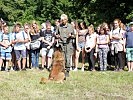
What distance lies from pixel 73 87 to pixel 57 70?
0.81 m

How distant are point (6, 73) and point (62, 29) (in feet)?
8.56

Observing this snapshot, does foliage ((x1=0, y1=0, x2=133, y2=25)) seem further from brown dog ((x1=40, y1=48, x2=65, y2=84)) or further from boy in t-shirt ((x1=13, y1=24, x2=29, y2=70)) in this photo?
brown dog ((x1=40, y1=48, x2=65, y2=84))

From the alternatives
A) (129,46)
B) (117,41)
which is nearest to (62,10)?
(117,41)

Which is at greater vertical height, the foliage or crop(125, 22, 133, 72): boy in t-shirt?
the foliage

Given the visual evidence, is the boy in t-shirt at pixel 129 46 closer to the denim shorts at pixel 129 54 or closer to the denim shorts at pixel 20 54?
the denim shorts at pixel 129 54

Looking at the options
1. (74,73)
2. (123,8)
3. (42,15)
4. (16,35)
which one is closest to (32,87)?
(74,73)

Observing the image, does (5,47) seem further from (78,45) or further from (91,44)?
(91,44)

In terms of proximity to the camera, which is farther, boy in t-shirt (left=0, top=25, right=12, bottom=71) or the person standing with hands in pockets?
A: boy in t-shirt (left=0, top=25, right=12, bottom=71)

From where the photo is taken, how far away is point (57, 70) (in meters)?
11.3

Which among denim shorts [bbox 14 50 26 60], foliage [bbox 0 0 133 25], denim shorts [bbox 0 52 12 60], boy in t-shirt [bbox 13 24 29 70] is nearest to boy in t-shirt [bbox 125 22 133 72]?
Answer: boy in t-shirt [bbox 13 24 29 70]

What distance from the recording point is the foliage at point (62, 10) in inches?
752

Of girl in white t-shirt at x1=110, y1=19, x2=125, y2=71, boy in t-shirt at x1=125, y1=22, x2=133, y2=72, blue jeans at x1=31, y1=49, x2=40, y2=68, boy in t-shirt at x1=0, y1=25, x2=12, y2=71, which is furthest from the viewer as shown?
blue jeans at x1=31, y1=49, x2=40, y2=68

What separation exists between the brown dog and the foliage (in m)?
7.00

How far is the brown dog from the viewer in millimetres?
11250
